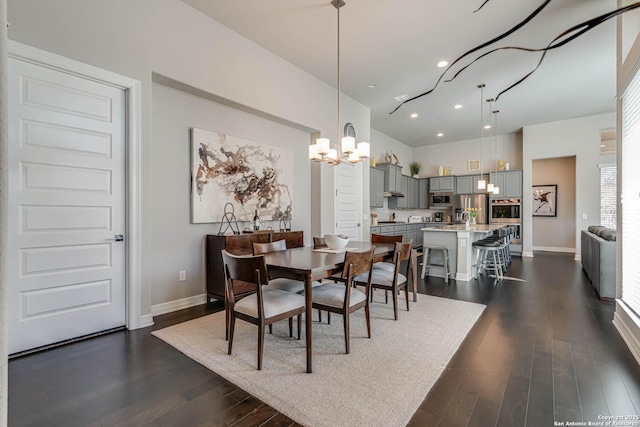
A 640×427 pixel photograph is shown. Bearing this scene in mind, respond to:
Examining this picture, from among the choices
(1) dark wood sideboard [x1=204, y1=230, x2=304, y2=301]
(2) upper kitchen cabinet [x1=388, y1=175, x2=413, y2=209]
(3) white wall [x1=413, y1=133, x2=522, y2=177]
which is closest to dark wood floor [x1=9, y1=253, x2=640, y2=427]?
(1) dark wood sideboard [x1=204, y1=230, x2=304, y2=301]

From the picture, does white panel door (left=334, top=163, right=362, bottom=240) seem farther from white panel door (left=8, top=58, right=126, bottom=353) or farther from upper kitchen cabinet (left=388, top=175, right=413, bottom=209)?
white panel door (left=8, top=58, right=126, bottom=353)

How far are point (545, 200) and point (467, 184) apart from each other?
242 centimetres

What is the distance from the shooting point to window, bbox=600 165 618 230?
6.98 metres

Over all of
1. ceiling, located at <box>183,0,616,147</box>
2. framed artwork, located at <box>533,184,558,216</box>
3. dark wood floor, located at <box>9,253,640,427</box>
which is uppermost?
ceiling, located at <box>183,0,616,147</box>

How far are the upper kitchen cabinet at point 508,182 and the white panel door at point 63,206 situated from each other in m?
8.60

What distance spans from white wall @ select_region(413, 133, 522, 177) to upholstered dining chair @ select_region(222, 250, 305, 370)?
8.36 m

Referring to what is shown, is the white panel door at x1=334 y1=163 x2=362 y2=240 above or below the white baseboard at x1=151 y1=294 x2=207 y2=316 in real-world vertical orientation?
above

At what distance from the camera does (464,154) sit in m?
9.13

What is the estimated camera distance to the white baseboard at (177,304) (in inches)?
129

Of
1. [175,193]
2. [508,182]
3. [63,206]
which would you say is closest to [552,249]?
[508,182]

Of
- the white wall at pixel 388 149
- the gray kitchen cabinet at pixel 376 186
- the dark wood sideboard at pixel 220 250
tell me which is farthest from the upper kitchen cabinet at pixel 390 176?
the dark wood sideboard at pixel 220 250

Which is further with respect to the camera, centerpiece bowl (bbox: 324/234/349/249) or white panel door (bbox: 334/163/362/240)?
white panel door (bbox: 334/163/362/240)

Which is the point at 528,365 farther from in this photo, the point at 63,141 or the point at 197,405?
the point at 63,141

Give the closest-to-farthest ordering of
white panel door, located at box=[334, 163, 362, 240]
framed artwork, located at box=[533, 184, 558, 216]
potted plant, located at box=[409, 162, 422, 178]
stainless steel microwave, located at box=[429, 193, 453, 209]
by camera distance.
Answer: white panel door, located at box=[334, 163, 362, 240], framed artwork, located at box=[533, 184, 558, 216], stainless steel microwave, located at box=[429, 193, 453, 209], potted plant, located at box=[409, 162, 422, 178]
